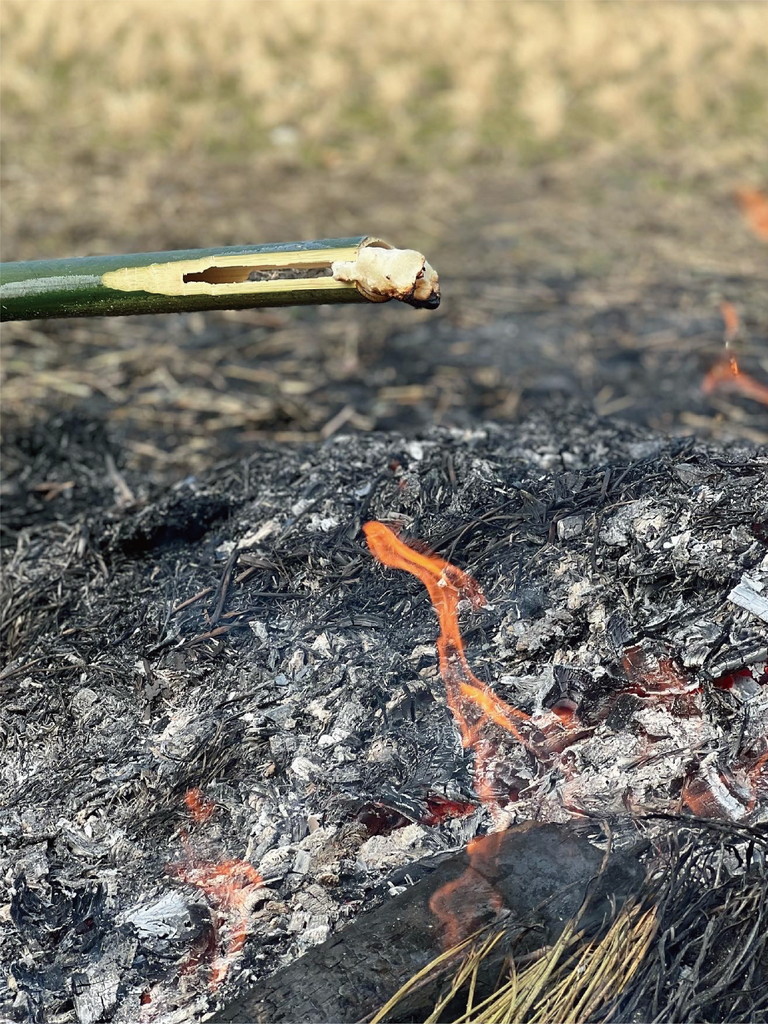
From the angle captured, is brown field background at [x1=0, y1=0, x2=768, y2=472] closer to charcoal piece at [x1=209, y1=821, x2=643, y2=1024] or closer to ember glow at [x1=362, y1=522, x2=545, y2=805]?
ember glow at [x1=362, y1=522, x2=545, y2=805]

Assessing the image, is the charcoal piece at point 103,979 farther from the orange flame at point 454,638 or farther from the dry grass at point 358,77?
the dry grass at point 358,77

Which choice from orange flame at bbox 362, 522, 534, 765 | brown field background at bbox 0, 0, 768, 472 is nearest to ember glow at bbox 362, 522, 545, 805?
orange flame at bbox 362, 522, 534, 765

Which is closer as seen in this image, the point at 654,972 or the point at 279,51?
the point at 654,972

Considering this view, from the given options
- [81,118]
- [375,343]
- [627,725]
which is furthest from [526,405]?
[81,118]

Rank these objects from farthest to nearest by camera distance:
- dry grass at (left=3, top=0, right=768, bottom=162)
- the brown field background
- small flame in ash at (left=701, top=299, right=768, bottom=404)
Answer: dry grass at (left=3, top=0, right=768, bottom=162)
the brown field background
small flame in ash at (left=701, top=299, right=768, bottom=404)

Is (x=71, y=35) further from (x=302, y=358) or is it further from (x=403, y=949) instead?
(x=403, y=949)

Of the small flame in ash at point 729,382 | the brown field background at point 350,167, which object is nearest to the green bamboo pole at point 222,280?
the brown field background at point 350,167
